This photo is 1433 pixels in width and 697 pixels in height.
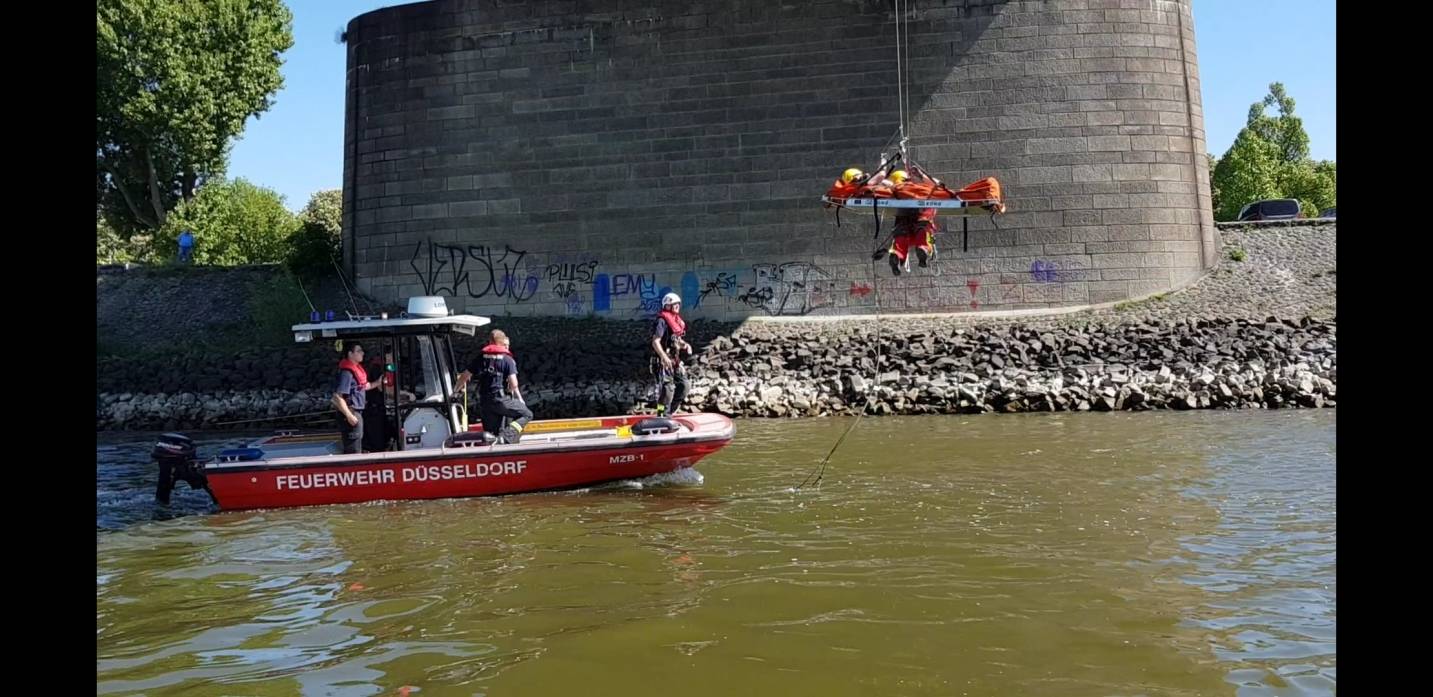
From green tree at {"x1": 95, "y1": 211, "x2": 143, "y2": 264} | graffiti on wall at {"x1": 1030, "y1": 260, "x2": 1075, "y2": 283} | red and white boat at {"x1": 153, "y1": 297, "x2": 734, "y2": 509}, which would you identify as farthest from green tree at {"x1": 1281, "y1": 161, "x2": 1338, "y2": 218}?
green tree at {"x1": 95, "y1": 211, "x2": 143, "y2": 264}

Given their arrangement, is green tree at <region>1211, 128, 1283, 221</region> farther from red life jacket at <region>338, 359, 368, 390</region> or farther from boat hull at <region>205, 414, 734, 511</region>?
red life jacket at <region>338, 359, 368, 390</region>

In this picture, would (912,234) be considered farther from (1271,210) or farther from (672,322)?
(1271,210)

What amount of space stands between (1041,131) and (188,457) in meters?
17.0

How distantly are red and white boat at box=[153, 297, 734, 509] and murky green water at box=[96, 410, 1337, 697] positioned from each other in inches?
8.8

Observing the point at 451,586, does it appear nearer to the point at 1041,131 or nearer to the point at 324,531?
the point at 324,531

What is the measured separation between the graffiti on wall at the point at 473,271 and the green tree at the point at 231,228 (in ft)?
28.4

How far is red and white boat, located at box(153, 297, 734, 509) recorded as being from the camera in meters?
11.5

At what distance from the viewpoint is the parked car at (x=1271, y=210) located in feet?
99.7

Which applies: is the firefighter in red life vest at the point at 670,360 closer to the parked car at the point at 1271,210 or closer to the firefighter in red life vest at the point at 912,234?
the firefighter in red life vest at the point at 912,234

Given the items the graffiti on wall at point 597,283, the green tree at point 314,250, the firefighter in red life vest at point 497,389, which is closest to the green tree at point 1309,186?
the graffiti on wall at point 597,283

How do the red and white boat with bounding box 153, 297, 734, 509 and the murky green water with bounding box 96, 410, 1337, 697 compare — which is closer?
the murky green water with bounding box 96, 410, 1337, 697
